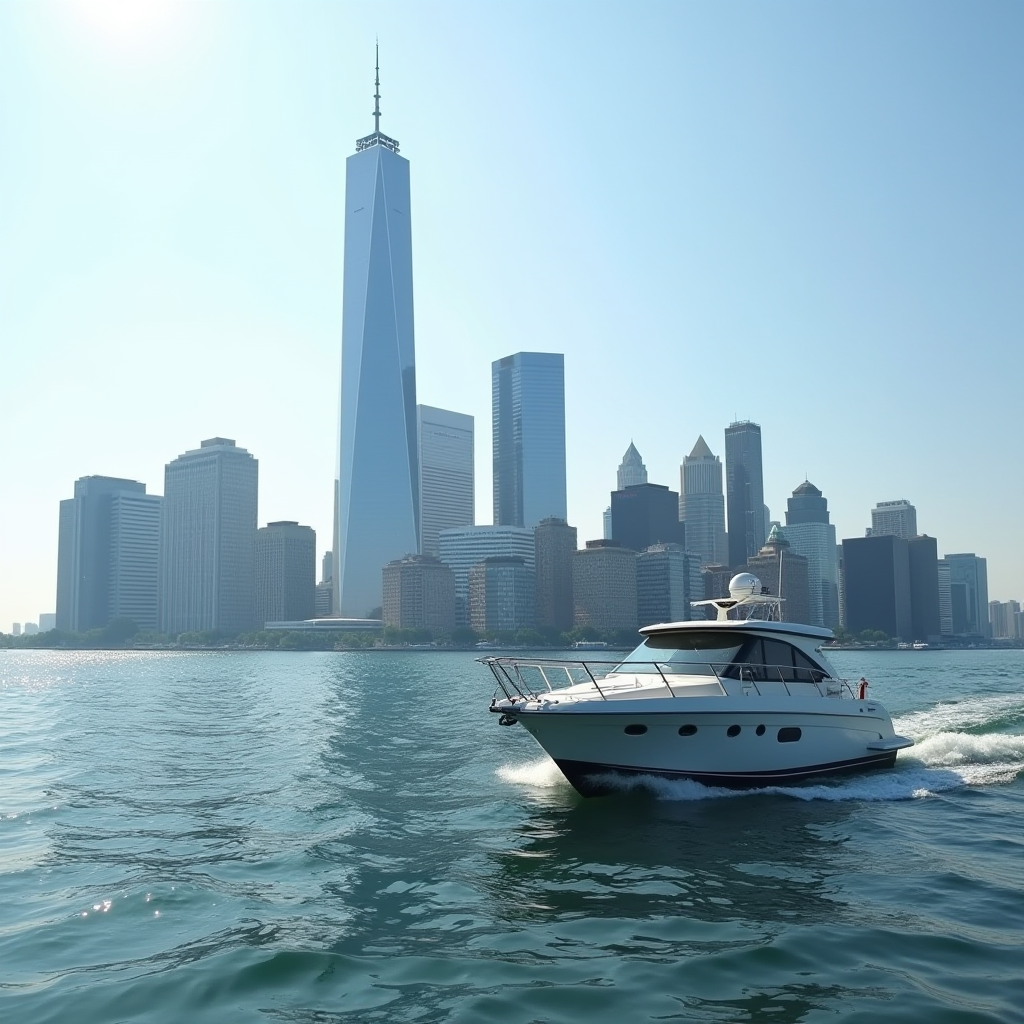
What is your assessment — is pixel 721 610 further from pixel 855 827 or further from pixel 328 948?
pixel 328 948

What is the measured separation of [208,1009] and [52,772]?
627 inches

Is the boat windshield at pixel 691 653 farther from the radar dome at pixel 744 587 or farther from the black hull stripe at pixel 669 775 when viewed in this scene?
the radar dome at pixel 744 587

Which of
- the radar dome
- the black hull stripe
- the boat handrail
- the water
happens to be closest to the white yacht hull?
the black hull stripe

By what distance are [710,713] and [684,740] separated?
726mm

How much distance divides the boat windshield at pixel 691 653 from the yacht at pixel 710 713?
0.08 ft

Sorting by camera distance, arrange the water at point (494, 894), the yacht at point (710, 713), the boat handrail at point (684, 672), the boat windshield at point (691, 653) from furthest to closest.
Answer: the boat windshield at point (691, 653), the boat handrail at point (684, 672), the yacht at point (710, 713), the water at point (494, 894)

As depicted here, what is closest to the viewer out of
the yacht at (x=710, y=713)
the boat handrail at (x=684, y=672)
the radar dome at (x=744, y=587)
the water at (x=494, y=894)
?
the water at (x=494, y=894)

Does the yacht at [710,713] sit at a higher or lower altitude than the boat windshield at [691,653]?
lower

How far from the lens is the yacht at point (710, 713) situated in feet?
55.8

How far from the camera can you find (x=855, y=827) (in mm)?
16094

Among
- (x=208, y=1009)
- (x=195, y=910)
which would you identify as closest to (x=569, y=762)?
(x=195, y=910)

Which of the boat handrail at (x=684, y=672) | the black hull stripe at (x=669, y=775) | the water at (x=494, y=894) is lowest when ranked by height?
the water at (x=494, y=894)

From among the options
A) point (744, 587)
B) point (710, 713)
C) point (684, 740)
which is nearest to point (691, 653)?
point (710, 713)

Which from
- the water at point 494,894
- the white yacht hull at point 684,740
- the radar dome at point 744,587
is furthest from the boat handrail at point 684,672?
the radar dome at point 744,587
